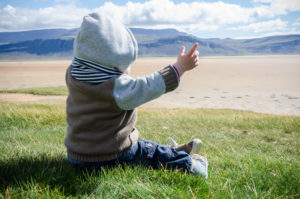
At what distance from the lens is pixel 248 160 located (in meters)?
2.72

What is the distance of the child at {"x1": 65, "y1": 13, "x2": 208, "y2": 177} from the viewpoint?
1.95 metres

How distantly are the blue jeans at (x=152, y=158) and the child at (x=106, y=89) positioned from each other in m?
0.02

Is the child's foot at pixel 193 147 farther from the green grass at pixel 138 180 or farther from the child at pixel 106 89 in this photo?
the child at pixel 106 89

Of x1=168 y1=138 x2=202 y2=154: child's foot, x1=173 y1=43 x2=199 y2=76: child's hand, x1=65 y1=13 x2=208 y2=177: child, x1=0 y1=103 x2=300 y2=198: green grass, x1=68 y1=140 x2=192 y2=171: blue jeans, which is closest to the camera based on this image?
x1=0 y1=103 x2=300 y2=198: green grass

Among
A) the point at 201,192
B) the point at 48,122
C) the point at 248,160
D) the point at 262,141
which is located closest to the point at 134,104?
the point at 201,192

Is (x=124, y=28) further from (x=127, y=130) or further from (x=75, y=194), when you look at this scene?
(x=75, y=194)

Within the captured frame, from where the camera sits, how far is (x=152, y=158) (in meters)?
2.38

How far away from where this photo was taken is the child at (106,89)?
195 cm

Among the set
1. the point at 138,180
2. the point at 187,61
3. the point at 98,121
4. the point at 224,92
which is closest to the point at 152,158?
the point at 138,180

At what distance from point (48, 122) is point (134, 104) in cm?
395

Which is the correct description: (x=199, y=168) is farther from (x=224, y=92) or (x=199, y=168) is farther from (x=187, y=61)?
(x=224, y=92)

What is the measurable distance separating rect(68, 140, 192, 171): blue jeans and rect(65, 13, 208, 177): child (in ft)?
0.08

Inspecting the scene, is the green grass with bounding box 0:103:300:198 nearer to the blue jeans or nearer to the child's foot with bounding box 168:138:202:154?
the blue jeans

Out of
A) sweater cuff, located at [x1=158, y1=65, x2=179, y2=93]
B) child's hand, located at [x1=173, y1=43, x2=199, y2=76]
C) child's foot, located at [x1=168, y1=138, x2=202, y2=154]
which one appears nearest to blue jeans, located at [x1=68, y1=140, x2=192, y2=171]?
child's foot, located at [x1=168, y1=138, x2=202, y2=154]
